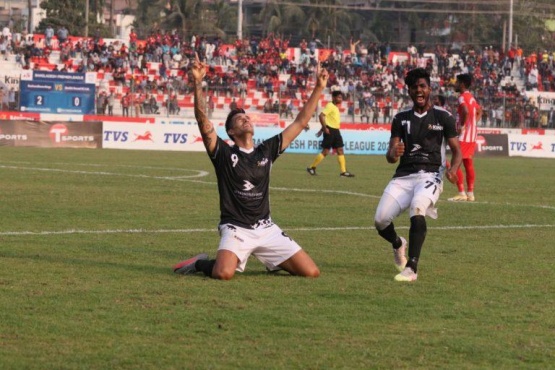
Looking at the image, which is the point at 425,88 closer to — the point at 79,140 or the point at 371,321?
the point at 371,321

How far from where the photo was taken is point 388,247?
39.4 ft

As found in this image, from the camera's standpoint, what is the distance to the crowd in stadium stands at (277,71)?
44219 mm

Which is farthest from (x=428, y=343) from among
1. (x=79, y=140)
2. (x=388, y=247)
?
(x=79, y=140)

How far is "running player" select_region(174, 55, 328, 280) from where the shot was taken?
9.42 metres

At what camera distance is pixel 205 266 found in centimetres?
945

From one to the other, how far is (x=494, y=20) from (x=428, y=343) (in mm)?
82446

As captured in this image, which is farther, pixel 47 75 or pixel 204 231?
pixel 47 75

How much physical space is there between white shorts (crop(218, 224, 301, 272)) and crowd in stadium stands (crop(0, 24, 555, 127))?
110 ft

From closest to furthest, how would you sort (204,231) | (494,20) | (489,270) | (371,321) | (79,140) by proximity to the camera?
(371,321) → (489,270) → (204,231) → (79,140) → (494,20)

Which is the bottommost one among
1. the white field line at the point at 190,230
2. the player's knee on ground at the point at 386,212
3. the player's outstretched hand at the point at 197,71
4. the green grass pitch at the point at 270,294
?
the white field line at the point at 190,230

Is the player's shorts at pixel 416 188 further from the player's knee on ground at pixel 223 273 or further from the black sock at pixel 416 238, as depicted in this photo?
the player's knee on ground at pixel 223 273

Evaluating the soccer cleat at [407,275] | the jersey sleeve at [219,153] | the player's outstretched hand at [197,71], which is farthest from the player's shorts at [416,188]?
the player's outstretched hand at [197,71]

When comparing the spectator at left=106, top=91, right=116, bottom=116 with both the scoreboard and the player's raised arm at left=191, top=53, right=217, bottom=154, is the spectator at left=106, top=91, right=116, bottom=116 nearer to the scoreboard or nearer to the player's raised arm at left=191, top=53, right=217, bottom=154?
the scoreboard

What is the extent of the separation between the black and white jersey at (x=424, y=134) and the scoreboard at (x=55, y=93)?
106ft
